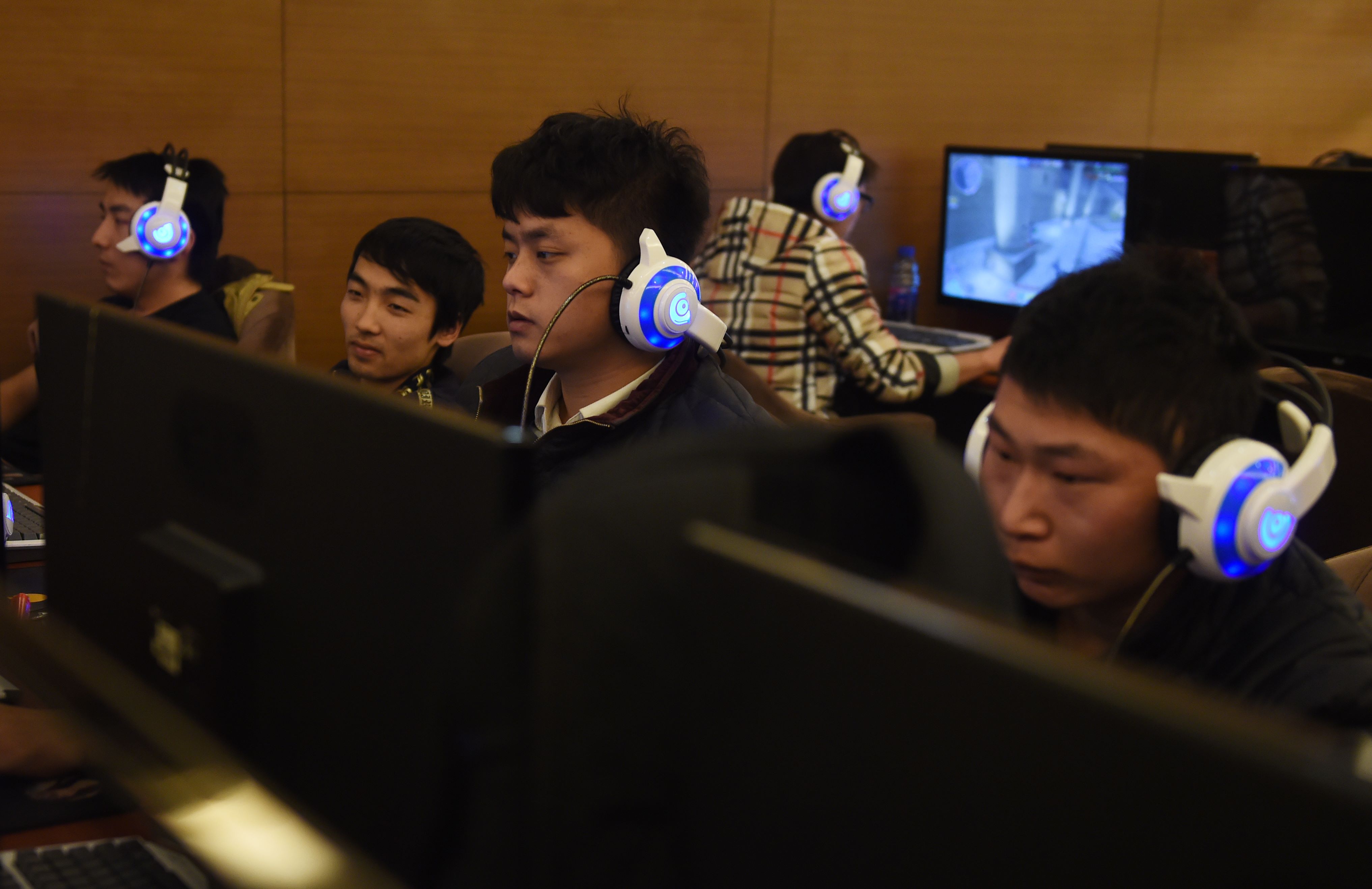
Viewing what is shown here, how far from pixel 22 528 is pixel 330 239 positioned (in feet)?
5.64

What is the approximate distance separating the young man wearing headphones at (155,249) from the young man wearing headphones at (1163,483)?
2218 millimetres

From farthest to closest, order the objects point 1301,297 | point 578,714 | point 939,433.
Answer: point 939,433 < point 1301,297 < point 578,714

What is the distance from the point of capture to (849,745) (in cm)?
46

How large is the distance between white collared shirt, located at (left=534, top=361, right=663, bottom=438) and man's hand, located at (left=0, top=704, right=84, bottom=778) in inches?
28.0

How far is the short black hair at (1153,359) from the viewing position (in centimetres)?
104

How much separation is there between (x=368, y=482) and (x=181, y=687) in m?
0.26

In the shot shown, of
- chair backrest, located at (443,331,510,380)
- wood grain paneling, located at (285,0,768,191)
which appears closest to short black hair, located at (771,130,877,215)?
wood grain paneling, located at (285,0,768,191)

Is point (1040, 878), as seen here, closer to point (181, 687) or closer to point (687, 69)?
point (181, 687)

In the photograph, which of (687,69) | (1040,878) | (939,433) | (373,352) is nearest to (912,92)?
(687,69)

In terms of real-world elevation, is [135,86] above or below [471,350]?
above

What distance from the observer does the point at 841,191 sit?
3451mm

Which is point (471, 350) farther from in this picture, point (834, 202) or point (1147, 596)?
point (1147, 596)

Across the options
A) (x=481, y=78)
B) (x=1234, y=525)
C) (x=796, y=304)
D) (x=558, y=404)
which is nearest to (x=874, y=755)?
(x=1234, y=525)

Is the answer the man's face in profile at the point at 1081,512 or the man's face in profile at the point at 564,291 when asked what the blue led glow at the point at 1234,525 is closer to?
the man's face in profile at the point at 1081,512
